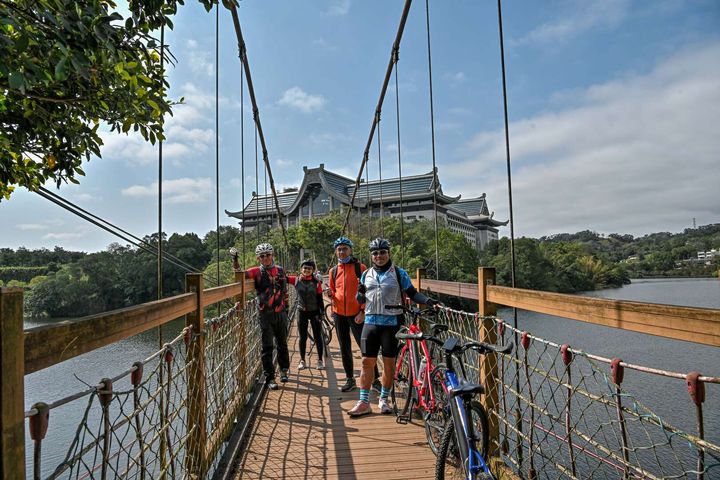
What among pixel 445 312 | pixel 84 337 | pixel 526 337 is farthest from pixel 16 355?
pixel 445 312

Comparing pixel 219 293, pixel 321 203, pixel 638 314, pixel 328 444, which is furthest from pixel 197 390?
pixel 321 203

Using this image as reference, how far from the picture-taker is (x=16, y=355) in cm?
66

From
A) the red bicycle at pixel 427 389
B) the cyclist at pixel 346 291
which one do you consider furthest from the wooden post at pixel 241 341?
the red bicycle at pixel 427 389

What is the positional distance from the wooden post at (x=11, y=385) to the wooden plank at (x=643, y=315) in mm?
1110

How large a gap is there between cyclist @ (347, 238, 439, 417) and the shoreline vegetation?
475 inches

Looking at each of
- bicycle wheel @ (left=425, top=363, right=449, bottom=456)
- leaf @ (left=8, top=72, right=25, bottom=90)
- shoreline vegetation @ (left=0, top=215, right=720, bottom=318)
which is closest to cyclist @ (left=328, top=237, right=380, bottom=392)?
bicycle wheel @ (left=425, top=363, right=449, bottom=456)

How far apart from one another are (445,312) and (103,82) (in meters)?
1.91

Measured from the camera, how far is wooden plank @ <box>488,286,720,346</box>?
2.65 feet

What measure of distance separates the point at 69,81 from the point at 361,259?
1859 centimetres

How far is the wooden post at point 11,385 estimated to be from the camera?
63 cm

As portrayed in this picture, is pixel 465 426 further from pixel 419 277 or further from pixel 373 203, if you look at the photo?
pixel 373 203

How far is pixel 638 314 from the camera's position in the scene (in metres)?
0.98

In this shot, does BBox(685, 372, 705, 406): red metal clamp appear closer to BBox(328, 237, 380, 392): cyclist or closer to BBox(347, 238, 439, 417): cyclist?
BBox(347, 238, 439, 417): cyclist

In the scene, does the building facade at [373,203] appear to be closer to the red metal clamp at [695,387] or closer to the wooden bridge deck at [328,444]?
the wooden bridge deck at [328,444]
